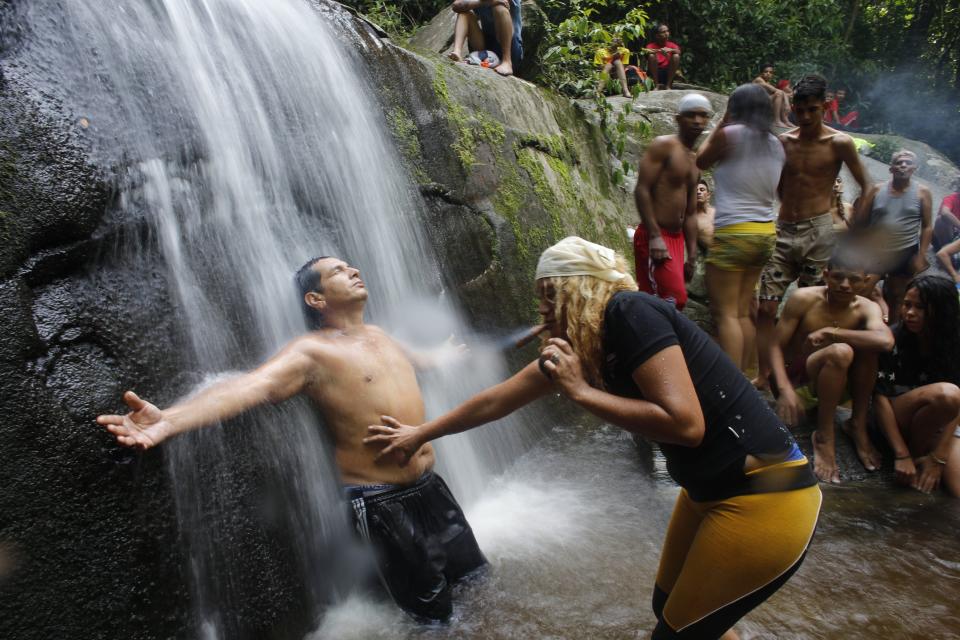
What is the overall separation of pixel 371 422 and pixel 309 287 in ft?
2.31

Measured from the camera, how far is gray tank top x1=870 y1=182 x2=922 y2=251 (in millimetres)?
6172

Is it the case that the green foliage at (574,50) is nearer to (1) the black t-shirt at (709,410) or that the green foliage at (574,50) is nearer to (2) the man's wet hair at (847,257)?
(2) the man's wet hair at (847,257)

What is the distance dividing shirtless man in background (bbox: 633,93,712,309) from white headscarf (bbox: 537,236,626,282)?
9.23ft

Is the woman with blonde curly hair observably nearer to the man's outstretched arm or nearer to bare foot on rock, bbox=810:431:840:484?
the man's outstretched arm

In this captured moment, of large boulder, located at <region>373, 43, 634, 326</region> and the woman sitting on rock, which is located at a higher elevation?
large boulder, located at <region>373, 43, 634, 326</region>

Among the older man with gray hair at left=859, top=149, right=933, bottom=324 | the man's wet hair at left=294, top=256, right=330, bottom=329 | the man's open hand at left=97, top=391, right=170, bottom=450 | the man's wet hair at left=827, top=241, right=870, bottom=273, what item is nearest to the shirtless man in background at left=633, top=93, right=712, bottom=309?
the man's wet hair at left=827, top=241, right=870, bottom=273

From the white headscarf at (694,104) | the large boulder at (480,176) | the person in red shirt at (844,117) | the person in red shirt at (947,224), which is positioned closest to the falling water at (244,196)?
the large boulder at (480,176)

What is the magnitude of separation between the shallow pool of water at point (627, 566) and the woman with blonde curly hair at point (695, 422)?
91 cm

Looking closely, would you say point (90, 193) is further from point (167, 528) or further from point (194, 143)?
point (167, 528)

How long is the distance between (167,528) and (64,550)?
338 millimetres

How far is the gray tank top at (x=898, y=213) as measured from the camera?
20.2 feet

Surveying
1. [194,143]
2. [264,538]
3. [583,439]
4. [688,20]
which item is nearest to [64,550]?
[264,538]

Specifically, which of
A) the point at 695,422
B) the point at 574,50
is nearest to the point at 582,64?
the point at 574,50

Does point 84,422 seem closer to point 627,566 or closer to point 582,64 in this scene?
point 627,566
